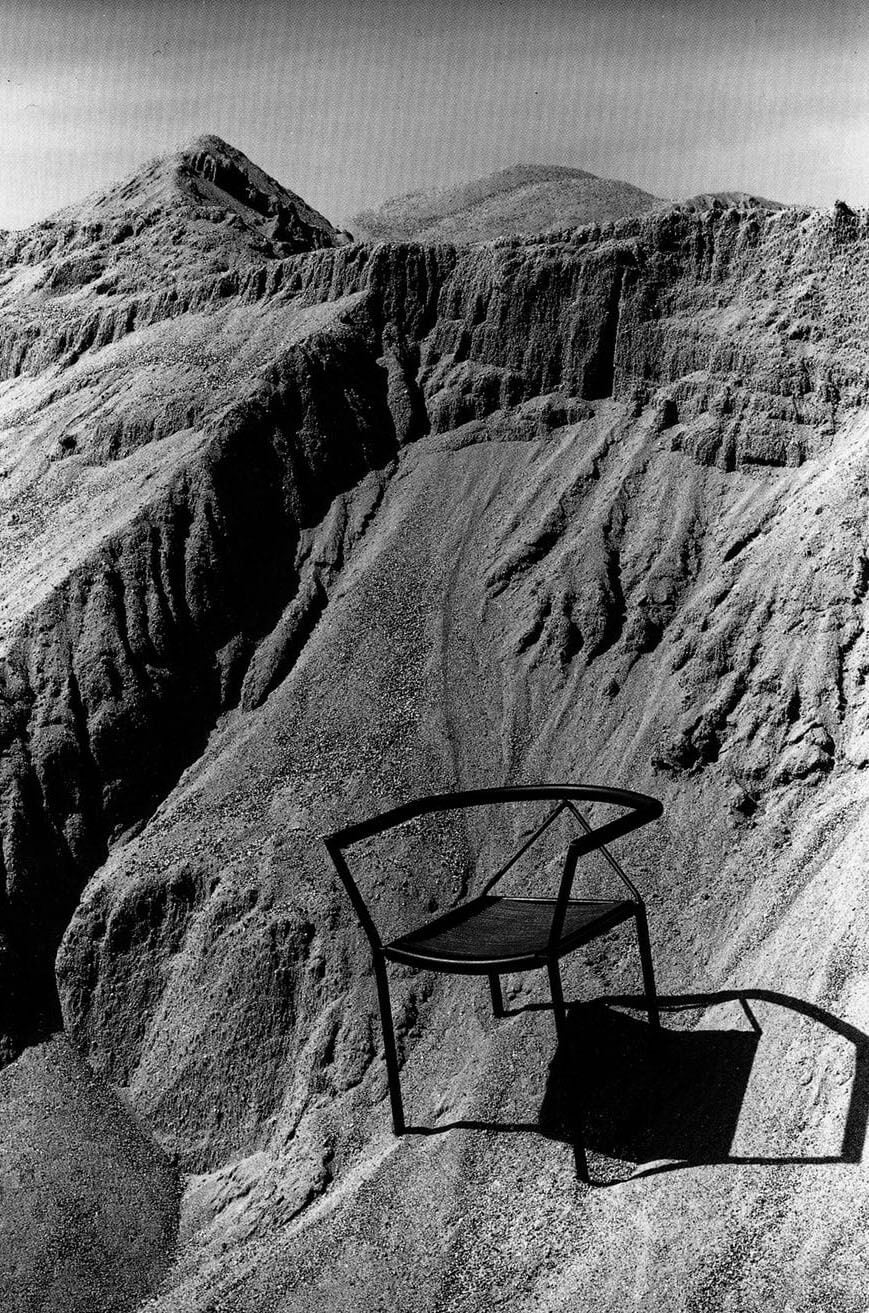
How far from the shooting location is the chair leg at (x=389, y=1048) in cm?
1689

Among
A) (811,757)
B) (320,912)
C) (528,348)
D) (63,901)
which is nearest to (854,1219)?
(811,757)

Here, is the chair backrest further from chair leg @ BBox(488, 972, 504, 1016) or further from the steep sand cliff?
the steep sand cliff

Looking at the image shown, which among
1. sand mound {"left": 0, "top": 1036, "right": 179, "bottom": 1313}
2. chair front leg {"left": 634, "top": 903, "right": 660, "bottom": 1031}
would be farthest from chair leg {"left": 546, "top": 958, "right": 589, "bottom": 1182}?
sand mound {"left": 0, "top": 1036, "right": 179, "bottom": 1313}

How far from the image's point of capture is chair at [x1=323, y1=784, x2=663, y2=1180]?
50.5 feet

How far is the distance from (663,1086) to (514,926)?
8.36 ft

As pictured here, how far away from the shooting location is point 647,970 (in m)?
17.2

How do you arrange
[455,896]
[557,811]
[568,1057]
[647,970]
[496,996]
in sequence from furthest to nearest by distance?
[455,896], [496,996], [557,811], [647,970], [568,1057]

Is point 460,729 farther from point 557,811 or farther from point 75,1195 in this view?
point 75,1195

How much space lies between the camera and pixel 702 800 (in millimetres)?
20406

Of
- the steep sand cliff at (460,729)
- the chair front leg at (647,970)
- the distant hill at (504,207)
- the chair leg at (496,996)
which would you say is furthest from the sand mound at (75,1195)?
the distant hill at (504,207)

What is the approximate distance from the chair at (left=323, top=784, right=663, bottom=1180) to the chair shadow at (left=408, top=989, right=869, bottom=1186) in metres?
0.44

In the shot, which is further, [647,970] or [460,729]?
[460,729]

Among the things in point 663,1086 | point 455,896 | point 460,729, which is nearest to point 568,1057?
point 663,1086

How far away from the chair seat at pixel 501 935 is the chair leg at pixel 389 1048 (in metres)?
0.68
